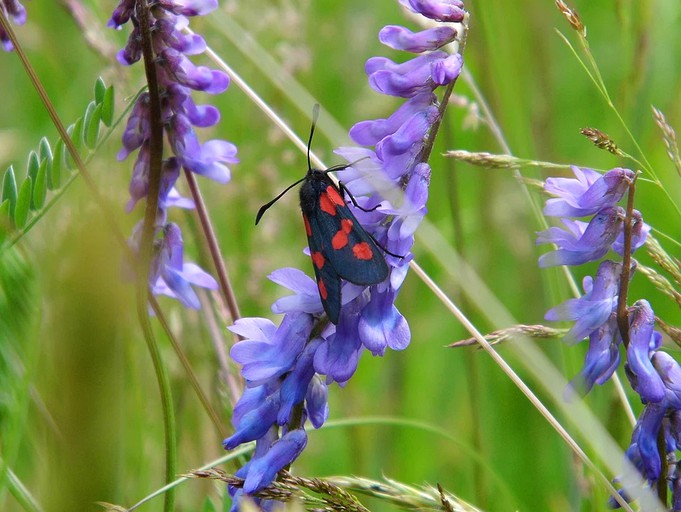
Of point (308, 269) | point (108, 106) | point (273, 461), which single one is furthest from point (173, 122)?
point (308, 269)

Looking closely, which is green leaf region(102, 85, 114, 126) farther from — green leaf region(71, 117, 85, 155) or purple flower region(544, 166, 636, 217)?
purple flower region(544, 166, 636, 217)

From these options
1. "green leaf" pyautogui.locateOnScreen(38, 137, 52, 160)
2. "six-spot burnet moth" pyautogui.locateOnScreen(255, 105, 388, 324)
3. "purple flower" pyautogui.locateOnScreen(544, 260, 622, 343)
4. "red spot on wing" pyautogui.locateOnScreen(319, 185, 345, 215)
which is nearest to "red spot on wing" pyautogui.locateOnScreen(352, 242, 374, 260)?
"six-spot burnet moth" pyautogui.locateOnScreen(255, 105, 388, 324)

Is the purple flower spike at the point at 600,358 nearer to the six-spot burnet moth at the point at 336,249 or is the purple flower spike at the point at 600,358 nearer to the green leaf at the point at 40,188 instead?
the six-spot burnet moth at the point at 336,249

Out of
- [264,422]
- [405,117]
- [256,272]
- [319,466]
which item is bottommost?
[319,466]

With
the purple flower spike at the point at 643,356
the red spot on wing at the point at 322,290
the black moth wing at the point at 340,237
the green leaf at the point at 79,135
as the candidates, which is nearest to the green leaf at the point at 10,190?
the green leaf at the point at 79,135

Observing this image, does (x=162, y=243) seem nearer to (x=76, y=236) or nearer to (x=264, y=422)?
(x=264, y=422)

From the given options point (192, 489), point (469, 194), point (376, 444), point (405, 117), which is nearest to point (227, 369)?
point (192, 489)

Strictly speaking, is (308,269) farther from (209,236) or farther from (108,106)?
(108,106)
